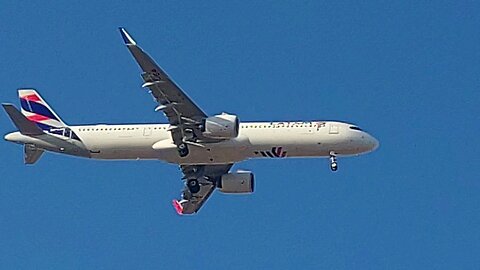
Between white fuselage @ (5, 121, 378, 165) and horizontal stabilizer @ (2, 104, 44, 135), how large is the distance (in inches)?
17.1

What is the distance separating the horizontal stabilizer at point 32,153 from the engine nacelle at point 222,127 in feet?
40.6

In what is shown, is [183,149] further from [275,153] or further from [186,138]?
[275,153]

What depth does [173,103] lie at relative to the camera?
86938 millimetres

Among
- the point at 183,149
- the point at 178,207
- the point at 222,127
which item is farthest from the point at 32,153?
the point at 222,127

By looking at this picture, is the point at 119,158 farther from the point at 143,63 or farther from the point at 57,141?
the point at 143,63

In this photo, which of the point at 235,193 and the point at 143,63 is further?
the point at 235,193

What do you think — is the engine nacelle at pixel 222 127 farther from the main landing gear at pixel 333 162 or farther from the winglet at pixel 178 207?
the winglet at pixel 178 207

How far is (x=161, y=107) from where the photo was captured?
8662cm

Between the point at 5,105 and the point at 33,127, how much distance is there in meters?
3.65

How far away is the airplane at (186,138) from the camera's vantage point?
286ft

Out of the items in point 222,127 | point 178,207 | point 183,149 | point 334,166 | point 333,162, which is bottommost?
point 178,207

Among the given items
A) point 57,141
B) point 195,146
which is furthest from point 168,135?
point 57,141

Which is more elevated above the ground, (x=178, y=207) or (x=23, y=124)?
(x=23, y=124)

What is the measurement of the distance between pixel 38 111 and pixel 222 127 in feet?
50.4
